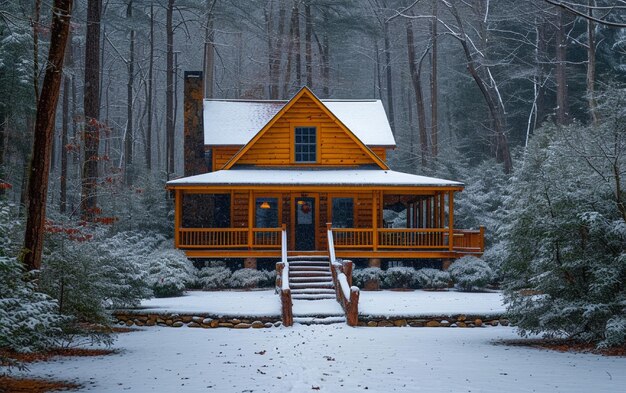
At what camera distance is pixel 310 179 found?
80.9 ft

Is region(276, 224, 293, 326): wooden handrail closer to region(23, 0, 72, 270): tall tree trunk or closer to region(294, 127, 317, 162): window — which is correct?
region(294, 127, 317, 162): window

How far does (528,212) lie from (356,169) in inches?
548

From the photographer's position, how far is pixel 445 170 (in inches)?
1292

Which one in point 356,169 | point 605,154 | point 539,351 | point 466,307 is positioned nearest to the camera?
point 605,154

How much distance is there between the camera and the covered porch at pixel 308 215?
958 inches

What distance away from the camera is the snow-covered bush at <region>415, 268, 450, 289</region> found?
2373 cm

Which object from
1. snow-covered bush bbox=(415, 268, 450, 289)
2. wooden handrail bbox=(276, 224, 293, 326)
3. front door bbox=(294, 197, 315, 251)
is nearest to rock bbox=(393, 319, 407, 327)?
wooden handrail bbox=(276, 224, 293, 326)

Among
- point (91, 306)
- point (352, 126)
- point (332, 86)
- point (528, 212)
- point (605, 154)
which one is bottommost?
point (91, 306)

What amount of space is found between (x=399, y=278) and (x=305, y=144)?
6277mm

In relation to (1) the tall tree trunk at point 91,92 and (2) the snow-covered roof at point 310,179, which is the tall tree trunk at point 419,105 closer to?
(2) the snow-covered roof at point 310,179

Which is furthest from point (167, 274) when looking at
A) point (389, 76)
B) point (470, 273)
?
point (389, 76)

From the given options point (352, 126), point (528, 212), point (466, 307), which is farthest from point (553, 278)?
point (352, 126)

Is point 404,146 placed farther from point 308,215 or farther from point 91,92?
point 91,92

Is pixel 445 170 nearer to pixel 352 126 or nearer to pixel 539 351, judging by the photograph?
pixel 352 126
